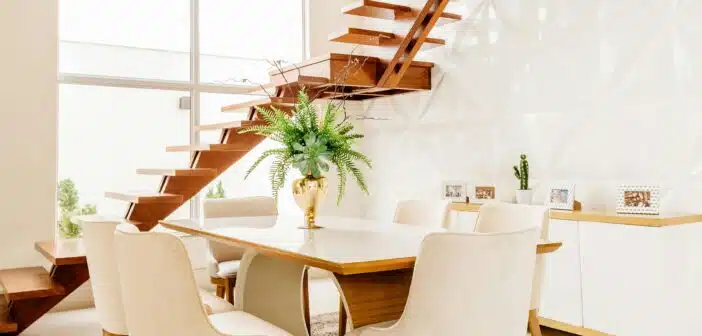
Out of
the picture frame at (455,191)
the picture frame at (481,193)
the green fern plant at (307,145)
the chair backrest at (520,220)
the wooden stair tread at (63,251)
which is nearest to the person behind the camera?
the green fern plant at (307,145)

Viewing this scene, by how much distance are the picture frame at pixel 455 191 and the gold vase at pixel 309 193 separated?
208 cm

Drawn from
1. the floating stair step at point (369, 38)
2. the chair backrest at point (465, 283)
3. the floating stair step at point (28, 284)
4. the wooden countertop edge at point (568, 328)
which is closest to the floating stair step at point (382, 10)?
the floating stair step at point (369, 38)

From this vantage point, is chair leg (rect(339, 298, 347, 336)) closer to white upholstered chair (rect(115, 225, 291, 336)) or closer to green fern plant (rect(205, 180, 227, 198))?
white upholstered chair (rect(115, 225, 291, 336))

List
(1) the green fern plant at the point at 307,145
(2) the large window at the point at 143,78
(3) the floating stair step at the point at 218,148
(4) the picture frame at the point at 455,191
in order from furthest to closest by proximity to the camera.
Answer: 1. (2) the large window at the point at 143,78
2. (4) the picture frame at the point at 455,191
3. (3) the floating stair step at the point at 218,148
4. (1) the green fern plant at the point at 307,145

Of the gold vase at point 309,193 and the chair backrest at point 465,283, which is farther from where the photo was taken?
the gold vase at point 309,193

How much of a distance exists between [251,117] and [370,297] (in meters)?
2.95

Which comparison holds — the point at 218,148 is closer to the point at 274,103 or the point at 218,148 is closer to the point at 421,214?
the point at 274,103

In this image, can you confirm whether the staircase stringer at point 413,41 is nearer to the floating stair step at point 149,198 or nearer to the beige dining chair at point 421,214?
the beige dining chair at point 421,214

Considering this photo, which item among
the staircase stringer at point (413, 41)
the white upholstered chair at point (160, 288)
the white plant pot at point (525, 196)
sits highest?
the staircase stringer at point (413, 41)

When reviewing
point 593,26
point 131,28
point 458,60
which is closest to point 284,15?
point 131,28

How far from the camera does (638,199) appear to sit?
3520 mm

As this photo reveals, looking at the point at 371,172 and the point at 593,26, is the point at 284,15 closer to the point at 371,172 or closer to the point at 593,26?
the point at 371,172

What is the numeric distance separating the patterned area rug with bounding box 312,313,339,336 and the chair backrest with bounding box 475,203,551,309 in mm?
1255

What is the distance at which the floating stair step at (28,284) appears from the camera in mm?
3674
